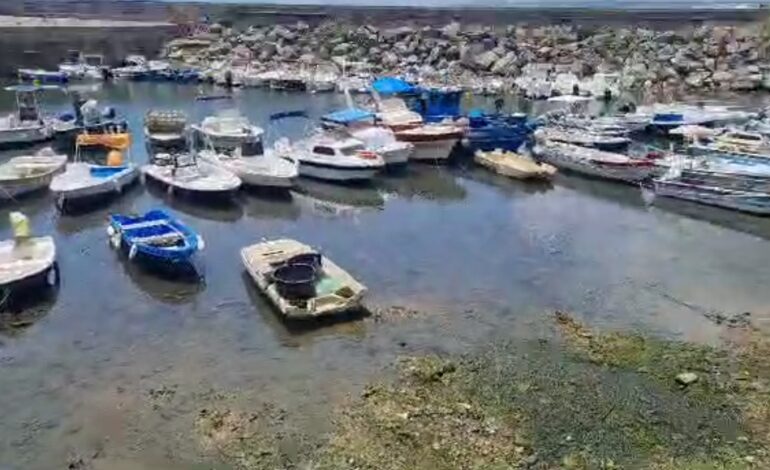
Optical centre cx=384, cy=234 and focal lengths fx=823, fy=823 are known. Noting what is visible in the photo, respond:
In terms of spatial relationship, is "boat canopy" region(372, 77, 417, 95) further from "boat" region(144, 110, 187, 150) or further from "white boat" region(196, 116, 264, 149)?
"boat" region(144, 110, 187, 150)

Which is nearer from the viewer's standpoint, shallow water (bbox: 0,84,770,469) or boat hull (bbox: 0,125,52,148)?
shallow water (bbox: 0,84,770,469)

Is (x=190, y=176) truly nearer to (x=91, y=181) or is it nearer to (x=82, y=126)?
(x=91, y=181)

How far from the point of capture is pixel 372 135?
3606 cm

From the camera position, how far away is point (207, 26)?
75.8 m

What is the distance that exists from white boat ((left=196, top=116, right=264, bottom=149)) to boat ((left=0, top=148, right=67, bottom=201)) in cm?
673

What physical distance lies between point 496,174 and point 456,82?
24.2 meters

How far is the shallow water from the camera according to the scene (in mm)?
16734

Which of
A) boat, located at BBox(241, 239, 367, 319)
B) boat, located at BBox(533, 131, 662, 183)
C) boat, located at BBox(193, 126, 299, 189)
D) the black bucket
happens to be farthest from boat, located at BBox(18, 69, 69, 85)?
the black bucket

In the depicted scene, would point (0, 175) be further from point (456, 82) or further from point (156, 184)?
point (456, 82)

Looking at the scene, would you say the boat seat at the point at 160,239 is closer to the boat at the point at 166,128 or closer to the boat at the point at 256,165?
the boat at the point at 256,165

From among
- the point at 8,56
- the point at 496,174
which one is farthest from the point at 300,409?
the point at 8,56

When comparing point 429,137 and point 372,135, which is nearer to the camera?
point 372,135

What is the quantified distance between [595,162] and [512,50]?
3182 cm

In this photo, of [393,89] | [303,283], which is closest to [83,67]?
[393,89]
